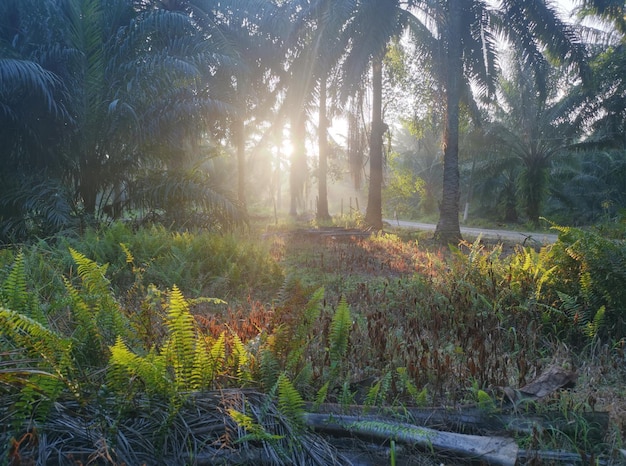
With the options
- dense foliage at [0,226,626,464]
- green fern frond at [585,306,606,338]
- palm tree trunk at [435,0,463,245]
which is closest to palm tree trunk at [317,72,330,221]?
palm tree trunk at [435,0,463,245]

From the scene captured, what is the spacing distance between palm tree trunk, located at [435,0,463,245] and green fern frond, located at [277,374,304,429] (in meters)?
10.0

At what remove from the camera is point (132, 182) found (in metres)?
10.3

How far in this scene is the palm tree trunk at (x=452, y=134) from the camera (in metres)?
11.5

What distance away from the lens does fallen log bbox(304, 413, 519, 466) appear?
1767mm

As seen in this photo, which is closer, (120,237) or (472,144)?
(120,237)

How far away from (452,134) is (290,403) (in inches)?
437

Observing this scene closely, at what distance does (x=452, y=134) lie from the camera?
1169 centimetres

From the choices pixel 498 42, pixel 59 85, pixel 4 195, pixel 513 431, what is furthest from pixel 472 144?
pixel 513 431

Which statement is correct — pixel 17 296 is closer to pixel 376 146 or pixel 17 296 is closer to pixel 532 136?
pixel 376 146

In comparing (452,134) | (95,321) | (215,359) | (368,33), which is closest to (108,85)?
(368,33)

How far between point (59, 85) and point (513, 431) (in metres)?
10.4

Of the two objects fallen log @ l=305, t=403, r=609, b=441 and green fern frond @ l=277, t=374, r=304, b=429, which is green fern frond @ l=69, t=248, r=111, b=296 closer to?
green fern frond @ l=277, t=374, r=304, b=429

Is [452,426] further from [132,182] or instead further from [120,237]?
[132,182]

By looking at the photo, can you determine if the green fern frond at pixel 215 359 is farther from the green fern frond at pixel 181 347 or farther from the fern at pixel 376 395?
the fern at pixel 376 395
